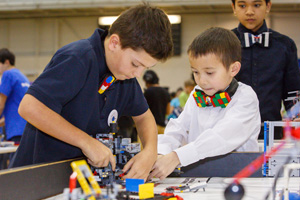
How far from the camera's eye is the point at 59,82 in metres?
1.08

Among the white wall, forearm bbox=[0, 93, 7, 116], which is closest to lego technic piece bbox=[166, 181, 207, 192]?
forearm bbox=[0, 93, 7, 116]

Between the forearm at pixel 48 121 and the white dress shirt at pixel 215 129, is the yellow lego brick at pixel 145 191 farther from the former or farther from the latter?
the white dress shirt at pixel 215 129

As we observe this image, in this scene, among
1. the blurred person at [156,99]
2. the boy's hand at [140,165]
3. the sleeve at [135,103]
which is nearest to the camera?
the boy's hand at [140,165]

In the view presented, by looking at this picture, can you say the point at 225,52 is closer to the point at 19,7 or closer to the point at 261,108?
the point at 261,108

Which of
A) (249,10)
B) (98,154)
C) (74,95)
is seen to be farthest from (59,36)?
(98,154)

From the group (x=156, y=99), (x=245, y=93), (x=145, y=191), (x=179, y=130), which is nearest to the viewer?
(x=145, y=191)

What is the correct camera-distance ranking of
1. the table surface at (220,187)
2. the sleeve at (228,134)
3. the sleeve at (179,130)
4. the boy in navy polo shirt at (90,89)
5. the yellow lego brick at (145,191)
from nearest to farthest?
the yellow lego brick at (145,191), the table surface at (220,187), the boy in navy polo shirt at (90,89), the sleeve at (228,134), the sleeve at (179,130)

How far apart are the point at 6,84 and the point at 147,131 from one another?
2.15m

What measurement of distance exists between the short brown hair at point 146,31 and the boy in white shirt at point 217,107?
0.30 metres

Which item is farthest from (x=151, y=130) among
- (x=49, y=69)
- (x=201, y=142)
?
(x=49, y=69)

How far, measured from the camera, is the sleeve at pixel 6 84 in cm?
316

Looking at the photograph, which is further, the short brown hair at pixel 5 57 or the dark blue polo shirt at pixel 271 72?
the short brown hair at pixel 5 57

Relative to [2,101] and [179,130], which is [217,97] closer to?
[179,130]

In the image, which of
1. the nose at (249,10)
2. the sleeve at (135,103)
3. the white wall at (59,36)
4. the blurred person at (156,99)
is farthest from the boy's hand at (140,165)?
the white wall at (59,36)
